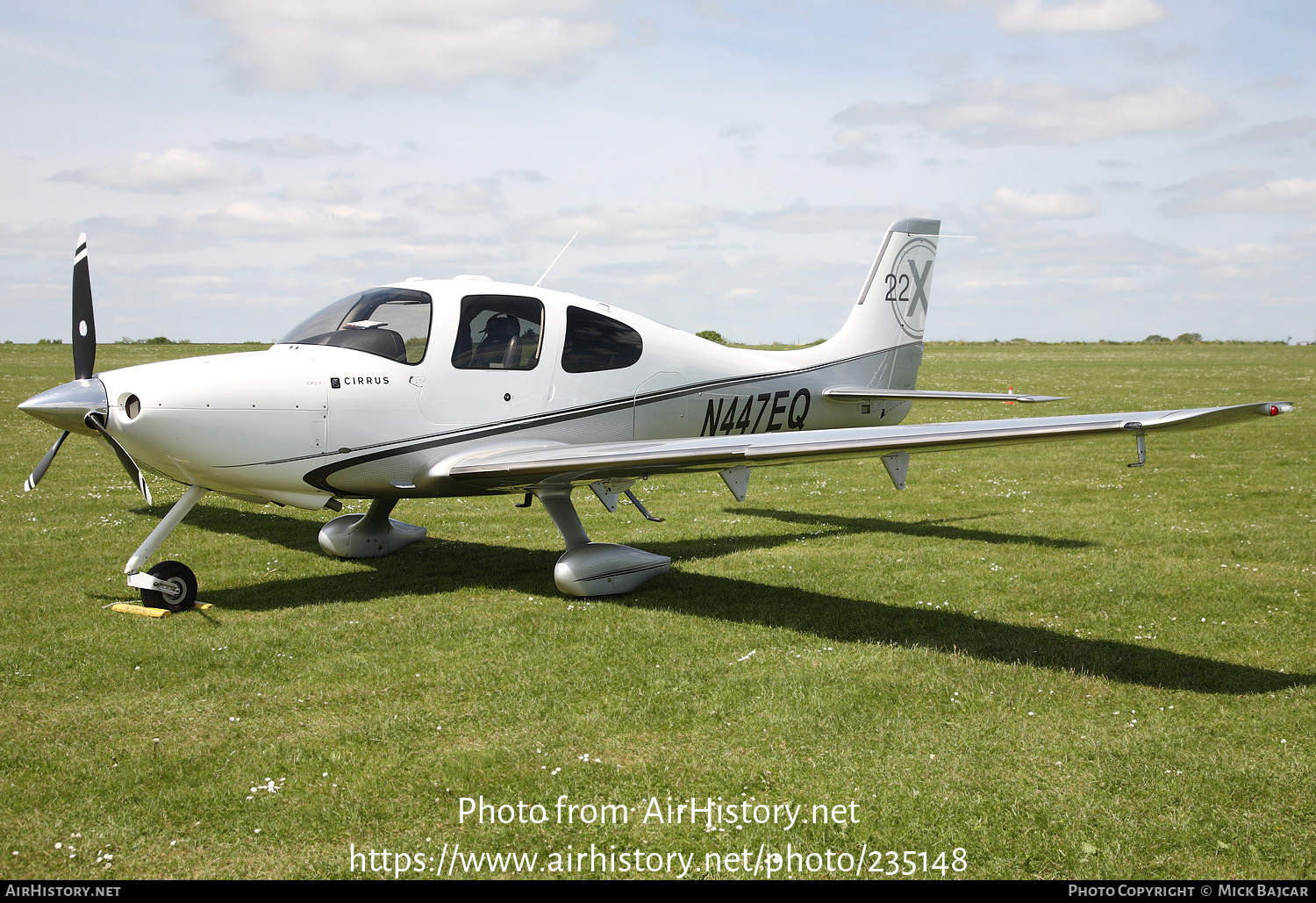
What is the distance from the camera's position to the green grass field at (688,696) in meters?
4.26

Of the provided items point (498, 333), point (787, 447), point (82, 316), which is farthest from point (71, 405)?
point (787, 447)

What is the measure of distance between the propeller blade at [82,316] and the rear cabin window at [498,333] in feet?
10.8

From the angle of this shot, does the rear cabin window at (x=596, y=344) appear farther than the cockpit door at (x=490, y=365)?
Yes

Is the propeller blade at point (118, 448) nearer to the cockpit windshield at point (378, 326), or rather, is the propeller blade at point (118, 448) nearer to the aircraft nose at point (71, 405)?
the aircraft nose at point (71, 405)

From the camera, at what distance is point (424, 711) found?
5680mm

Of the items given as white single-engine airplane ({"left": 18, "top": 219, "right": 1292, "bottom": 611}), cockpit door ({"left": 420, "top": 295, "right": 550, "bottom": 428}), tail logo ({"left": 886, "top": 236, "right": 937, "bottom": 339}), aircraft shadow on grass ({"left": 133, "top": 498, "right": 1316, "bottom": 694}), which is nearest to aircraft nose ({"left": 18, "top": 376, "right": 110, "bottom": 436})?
white single-engine airplane ({"left": 18, "top": 219, "right": 1292, "bottom": 611})

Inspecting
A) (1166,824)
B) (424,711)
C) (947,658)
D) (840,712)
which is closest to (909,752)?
(840,712)

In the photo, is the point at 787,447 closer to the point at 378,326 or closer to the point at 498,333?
the point at 498,333

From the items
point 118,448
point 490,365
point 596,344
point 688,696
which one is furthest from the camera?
point 596,344

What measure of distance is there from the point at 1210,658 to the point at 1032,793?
2.90m

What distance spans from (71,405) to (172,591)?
1.70 metres

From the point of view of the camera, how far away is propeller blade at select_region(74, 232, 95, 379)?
27.3ft

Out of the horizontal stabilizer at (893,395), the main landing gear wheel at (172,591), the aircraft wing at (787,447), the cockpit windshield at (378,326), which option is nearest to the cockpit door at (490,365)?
the cockpit windshield at (378,326)

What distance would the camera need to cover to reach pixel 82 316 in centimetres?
838
